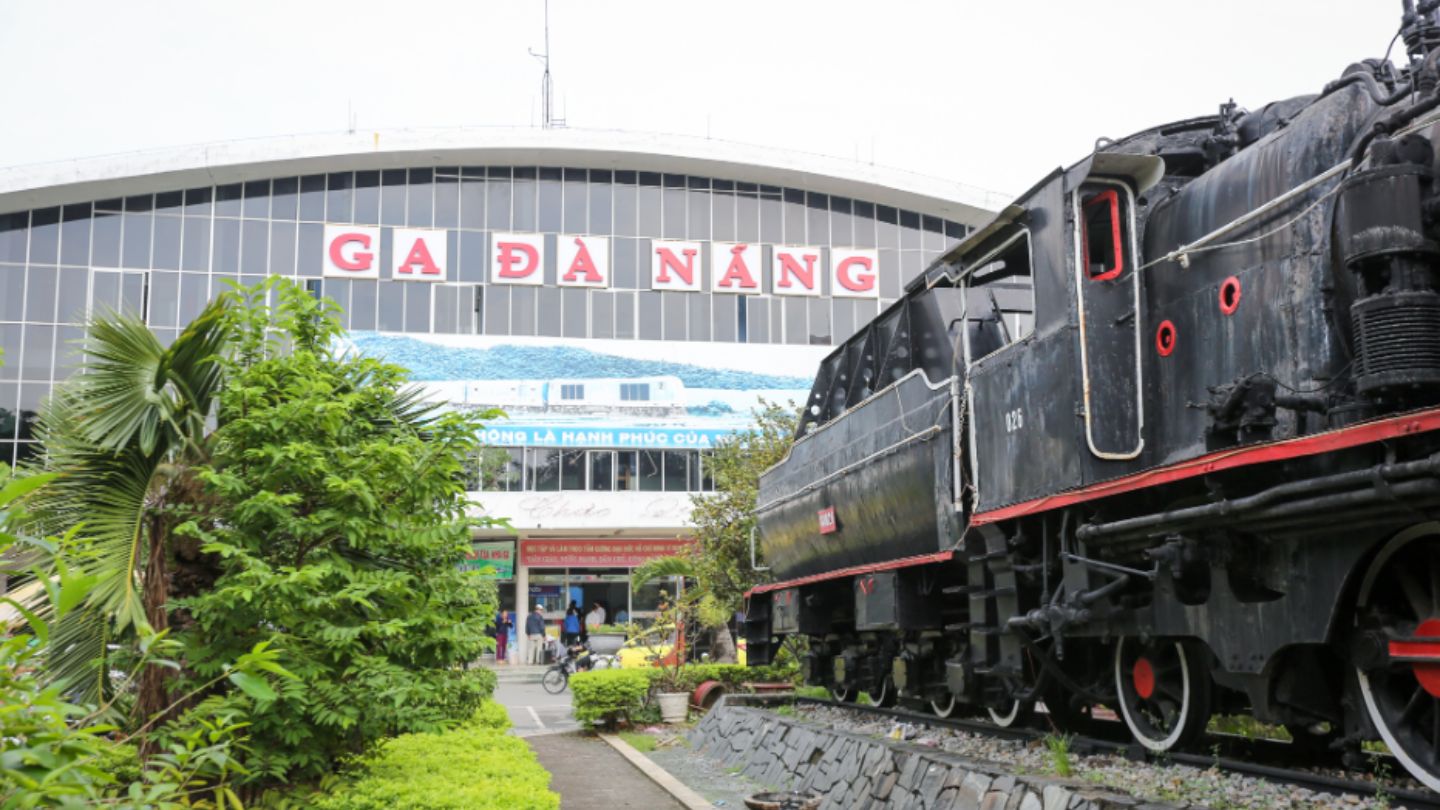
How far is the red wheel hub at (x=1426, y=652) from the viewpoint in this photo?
526 cm

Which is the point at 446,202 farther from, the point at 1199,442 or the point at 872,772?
the point at 1199,442

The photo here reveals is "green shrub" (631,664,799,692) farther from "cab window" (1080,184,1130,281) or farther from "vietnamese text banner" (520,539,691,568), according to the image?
"vietnamese text banner" (520,539,691,568)

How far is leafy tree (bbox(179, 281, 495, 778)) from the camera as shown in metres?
6.75

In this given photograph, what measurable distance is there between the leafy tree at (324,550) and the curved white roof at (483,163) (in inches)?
1348

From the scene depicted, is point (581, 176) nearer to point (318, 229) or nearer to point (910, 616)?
point (318, 229)

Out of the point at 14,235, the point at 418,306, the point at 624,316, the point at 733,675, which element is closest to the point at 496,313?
the point at 418,306

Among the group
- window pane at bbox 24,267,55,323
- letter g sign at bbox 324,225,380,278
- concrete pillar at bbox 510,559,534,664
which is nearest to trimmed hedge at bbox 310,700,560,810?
concrete pillar at bbox 510,559,534,664

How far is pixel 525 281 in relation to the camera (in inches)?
1592

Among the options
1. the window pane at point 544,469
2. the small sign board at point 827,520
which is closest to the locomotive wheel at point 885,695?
the small sign board at point 827,520

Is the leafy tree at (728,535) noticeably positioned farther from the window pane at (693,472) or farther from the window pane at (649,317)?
the window pane at (649,317)

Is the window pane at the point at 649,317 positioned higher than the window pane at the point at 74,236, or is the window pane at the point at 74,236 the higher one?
the window pane at the point at 74,236

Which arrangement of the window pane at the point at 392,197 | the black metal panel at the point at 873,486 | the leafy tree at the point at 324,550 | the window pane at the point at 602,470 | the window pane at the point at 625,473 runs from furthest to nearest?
the window pane at the point at 392,197, the window pane at the point at 625,473, the window pane at the point at 602,470, the black metal panel at the point at 873,486, the leafy tree at the point at 324,550

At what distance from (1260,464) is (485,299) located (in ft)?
118

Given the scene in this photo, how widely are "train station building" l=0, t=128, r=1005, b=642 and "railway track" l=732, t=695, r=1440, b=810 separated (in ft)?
92.9
